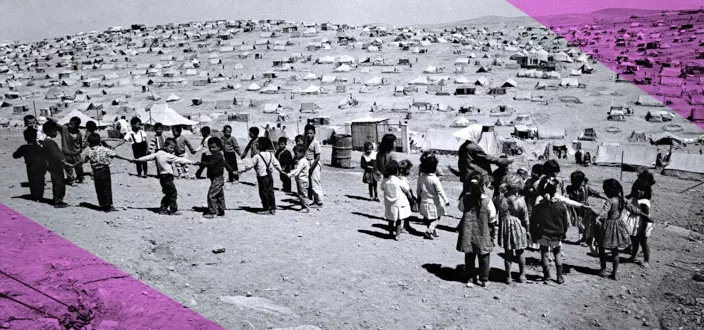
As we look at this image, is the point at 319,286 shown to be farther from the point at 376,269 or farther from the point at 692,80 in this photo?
the point at 692,80

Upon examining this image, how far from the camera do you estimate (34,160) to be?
7789 millimetres

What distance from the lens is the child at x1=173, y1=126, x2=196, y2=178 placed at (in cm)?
993

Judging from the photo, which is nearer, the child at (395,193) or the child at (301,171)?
the child at (395,193)

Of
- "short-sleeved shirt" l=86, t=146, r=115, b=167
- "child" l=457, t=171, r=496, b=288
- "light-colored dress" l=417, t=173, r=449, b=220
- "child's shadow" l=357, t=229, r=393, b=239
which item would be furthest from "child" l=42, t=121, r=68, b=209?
"child" l=457, t=171, r=496, b=288

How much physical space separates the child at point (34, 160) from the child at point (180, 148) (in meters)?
2.49

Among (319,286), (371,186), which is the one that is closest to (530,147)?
(371,186)

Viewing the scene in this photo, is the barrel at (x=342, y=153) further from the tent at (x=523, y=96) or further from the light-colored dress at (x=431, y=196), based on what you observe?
the tent at (x=523, y=96)

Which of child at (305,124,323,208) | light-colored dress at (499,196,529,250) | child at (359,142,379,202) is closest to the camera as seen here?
light-colored dress at (499,196,529,250)

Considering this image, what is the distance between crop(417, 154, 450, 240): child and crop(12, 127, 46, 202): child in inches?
241

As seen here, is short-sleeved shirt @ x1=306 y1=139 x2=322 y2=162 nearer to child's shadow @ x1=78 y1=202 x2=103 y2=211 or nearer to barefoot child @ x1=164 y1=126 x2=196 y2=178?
barefoot child @ x1=164 y1=126 x2=196 y2=178

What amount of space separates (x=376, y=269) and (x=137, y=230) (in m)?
3.43

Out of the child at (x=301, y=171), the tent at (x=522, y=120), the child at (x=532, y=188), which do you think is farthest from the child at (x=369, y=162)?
the tent at (x=522, y=120)
